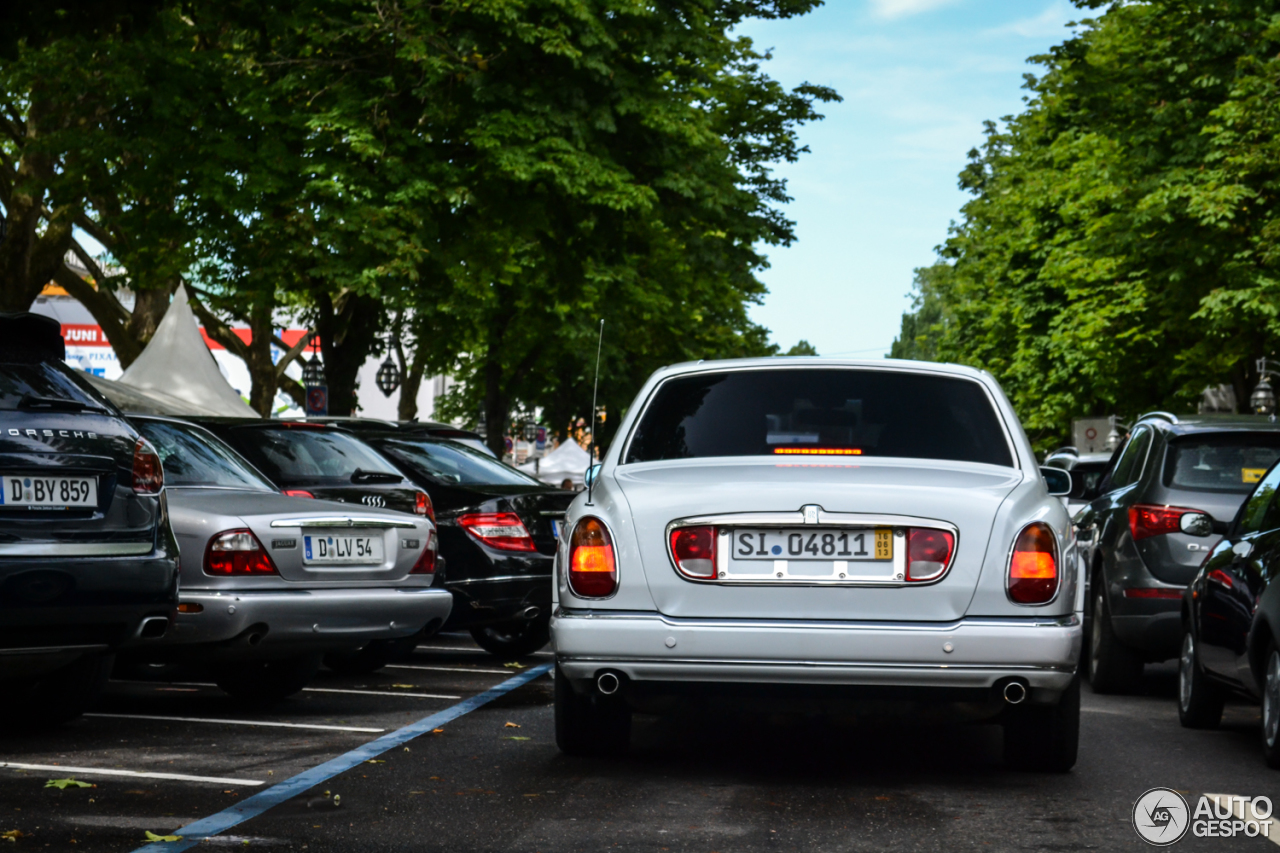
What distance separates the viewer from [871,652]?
6.18 m

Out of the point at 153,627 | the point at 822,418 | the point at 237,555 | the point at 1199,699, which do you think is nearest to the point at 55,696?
the point at 153,627

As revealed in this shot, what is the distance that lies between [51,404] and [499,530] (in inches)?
181

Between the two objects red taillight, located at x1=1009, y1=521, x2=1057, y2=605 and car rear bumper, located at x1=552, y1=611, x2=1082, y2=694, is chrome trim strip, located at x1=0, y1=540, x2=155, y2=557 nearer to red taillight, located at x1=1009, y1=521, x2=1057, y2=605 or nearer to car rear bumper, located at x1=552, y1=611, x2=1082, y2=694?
car rear bumper, located at x1=552, y1=611, x2=1082, y2=694

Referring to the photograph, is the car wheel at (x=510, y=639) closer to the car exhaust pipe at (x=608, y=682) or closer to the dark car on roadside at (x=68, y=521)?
the dark car on roadside at (x=68, y=521)

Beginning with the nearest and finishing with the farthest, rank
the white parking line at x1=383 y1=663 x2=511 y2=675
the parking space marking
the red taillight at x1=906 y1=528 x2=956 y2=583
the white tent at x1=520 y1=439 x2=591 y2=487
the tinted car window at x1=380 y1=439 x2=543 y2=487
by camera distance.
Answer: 1. the red taillight at x1=906 y1=528 x2=956 y2=583
2. the parking space marking
3. the white parking line at x1=383 y1=663 x2=511 y2=675
4. the tinted car window at x1=380 y1=439 x2=543 y2=487
5. the white tent at x1=520 y1=439 x2=591 y2=487

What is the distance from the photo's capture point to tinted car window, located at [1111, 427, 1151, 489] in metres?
11.0

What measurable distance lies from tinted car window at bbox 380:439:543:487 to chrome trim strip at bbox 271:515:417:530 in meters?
2.86

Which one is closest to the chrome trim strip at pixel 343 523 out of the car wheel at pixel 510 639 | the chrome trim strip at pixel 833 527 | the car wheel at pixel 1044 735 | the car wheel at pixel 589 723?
the car wheel at pixel 589 723

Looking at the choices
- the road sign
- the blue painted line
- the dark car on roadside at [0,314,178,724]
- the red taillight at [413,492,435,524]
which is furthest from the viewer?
the road sign

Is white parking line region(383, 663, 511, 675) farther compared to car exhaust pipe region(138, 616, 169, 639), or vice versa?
white parking line region(383, 663, 511, 675)

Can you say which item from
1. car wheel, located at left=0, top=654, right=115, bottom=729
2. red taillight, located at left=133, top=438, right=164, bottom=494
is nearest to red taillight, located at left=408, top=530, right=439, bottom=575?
car wheel, located at left=0, top=654, right=115, bottom=729

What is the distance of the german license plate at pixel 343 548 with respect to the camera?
8695 mm

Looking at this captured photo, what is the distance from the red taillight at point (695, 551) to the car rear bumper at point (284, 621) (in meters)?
2.71
